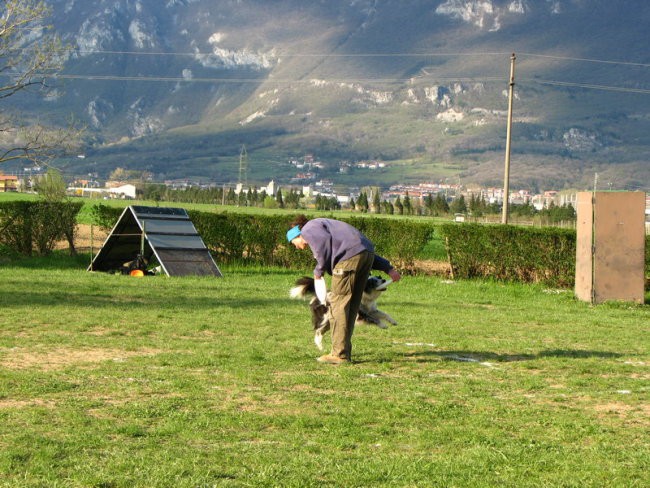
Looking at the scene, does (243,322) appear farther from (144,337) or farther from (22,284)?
(22,284)

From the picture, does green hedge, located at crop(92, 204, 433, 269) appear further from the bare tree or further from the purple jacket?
the purple jacket

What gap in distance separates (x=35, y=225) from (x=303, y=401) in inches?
869

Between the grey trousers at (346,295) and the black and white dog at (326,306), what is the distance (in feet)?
0.95

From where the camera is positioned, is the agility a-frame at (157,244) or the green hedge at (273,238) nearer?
the agility a-frame at (157,244)

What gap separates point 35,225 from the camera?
29500mm

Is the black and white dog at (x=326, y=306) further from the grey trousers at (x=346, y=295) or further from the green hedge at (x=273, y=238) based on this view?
the green hedge at (x=273, y=238)

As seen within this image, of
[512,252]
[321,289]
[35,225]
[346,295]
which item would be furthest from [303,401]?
[35,225]

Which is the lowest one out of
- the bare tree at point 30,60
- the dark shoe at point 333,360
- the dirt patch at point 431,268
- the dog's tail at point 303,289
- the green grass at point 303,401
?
the green grass at point 303,401

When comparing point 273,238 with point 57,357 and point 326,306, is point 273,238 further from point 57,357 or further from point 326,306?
point 57,357

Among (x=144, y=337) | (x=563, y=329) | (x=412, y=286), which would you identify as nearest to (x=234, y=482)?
(x=144, y=337)

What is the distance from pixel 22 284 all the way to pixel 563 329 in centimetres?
1114

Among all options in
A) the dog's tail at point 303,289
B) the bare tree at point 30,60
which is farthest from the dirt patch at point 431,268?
the dog's tail at point 303,289

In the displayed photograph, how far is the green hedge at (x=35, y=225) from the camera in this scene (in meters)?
29.3

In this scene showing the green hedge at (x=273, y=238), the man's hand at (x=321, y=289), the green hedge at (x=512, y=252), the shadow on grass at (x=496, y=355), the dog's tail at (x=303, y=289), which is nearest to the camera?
the man's hand at (x=321, y=289)
